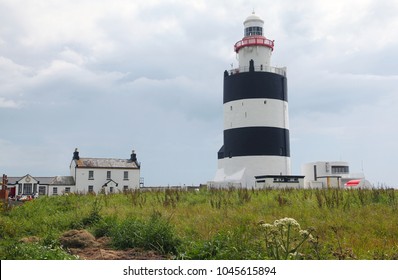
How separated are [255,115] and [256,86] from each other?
233 cm

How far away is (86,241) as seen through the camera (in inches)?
316

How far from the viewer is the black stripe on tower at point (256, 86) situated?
31000 mm

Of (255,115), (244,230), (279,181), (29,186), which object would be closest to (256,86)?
(255,115)

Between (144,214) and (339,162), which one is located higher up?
(339,162)

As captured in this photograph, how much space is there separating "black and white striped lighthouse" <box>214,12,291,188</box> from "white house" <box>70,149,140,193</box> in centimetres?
2346

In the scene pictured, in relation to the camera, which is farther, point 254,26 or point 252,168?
point 254,26

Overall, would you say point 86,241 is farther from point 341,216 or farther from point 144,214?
point 341,216

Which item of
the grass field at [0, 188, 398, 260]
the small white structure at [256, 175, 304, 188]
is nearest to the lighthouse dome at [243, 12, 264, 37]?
the small white structure at [256, 175, 304, 188]

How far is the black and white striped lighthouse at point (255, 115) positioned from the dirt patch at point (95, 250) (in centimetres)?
2156

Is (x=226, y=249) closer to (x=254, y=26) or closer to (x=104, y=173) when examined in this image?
(x=254, y=26)

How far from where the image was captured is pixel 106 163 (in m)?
53.8

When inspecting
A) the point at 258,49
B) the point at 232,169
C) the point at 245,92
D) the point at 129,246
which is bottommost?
the point at 129,246

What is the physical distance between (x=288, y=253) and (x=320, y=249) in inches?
47.7
